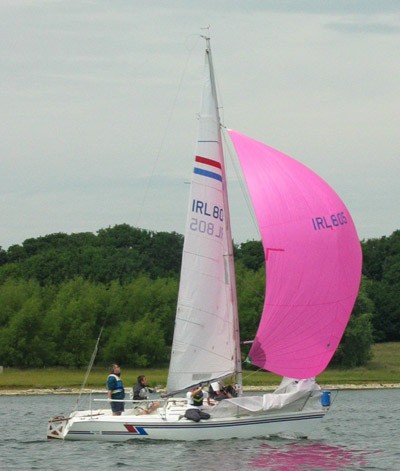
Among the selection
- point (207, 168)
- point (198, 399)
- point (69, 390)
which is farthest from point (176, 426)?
point (69, 390)

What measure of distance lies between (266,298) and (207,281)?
171cm

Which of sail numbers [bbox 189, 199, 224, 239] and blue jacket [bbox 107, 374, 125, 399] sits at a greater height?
sail numbers [bbox 189, 199, 224, 239]

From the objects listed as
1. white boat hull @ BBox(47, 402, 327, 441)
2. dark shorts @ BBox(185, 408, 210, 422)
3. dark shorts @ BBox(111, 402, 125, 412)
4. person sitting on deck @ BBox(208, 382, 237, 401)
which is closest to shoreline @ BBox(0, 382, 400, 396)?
dark shorts @ BBox(111, 402, 125, 412)

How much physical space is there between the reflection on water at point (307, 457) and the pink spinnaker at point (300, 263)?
198 centimetres

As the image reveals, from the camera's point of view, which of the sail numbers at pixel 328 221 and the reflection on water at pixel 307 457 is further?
the sail numbers at pixel 328 221

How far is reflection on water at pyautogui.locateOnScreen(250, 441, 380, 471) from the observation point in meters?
32.5

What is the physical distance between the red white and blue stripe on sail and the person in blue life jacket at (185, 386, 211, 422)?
5.65 meters

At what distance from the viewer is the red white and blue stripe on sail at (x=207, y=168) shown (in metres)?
36.1

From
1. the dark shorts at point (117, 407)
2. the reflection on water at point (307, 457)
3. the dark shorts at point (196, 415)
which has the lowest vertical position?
the reflection on water at point (307, 457)

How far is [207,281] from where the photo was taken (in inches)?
1425

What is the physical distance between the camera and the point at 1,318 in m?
90.6

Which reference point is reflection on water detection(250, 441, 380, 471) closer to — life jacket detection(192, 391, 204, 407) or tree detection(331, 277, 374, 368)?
life jacket detection(192, 391, 204, 407)

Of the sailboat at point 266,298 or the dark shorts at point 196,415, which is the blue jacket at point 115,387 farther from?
the dark shorts at point 196,415

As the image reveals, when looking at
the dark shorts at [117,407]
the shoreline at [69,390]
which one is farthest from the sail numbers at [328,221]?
the shoreline at [69,390]
